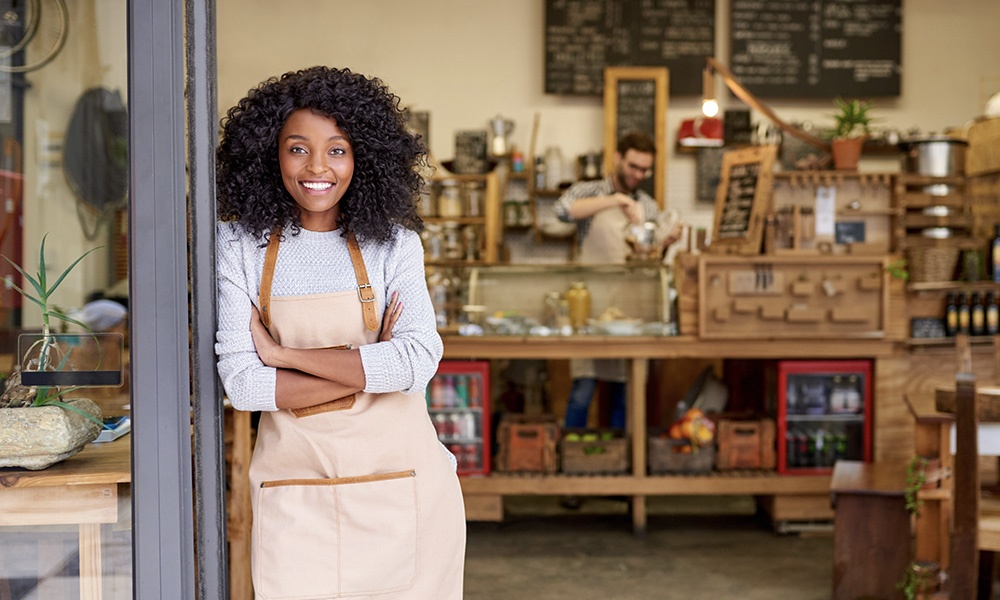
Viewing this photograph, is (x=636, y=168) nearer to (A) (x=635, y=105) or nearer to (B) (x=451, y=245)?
(B) (x=451, y=245)

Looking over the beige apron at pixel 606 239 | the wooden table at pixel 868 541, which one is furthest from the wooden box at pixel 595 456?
the wooden table at pixel 868 541

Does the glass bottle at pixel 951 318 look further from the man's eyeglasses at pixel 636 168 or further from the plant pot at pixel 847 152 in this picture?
the man's eyeglasses at pixel 636 168

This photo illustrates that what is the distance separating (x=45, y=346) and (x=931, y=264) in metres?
4.21

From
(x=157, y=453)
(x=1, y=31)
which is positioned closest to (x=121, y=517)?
(x=157, y=453)

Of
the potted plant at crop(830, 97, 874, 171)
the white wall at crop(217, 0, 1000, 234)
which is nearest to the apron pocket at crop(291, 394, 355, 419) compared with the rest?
the potted plant at crop(830, 97, 874, 171)

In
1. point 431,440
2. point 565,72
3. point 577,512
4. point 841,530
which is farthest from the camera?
point 565,72

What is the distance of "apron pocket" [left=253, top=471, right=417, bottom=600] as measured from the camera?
5.87ft

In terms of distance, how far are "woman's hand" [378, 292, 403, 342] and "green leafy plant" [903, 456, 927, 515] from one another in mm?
2221

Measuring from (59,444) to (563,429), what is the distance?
139 inches

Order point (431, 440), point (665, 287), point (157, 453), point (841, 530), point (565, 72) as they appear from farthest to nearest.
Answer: point (565, 72)
point (665, 287)
point (841, 530)
point (431, 440)
point (157, 453)

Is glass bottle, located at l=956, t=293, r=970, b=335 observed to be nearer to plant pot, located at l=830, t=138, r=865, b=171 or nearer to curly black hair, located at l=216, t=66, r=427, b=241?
plant pot, located at l=830, t=138, r=865, b=171

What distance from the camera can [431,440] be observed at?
1914 mm

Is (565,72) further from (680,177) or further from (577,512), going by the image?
(577,512)

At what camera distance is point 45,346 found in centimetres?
192
